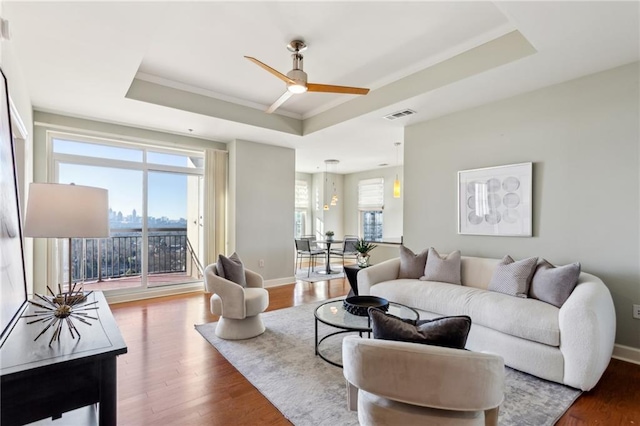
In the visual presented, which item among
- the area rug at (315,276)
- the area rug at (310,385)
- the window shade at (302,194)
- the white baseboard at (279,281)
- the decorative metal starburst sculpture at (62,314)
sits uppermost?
the window shade at (302,194)

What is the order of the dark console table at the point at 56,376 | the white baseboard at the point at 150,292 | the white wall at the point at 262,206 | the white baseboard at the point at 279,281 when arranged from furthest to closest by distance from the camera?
the white baseboard at the point at 279,281, the white wall at the point at 262,206, the white baseboard at the point at 150,292, the dark console table at the point at 56,376

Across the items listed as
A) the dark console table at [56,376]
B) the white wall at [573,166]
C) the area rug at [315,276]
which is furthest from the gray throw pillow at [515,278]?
the area rug at [315,276]

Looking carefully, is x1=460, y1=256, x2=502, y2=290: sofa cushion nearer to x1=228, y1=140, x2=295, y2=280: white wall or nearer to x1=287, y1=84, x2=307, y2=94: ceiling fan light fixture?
x1=287, y1=84, x2=307, y2=94: ceiling fan light fixture

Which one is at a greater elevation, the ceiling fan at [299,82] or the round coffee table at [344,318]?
the ceiling fan at [299,82]

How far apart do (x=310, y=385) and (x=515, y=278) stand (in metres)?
2.17

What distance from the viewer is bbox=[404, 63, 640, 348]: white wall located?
292 centimetres

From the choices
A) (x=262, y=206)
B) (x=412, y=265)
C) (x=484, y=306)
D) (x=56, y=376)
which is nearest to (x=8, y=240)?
(x=56, y=376)

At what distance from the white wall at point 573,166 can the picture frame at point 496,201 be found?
0.27 feet

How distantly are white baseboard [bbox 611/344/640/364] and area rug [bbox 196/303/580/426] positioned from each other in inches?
43.2

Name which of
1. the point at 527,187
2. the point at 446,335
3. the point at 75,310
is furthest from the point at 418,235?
the point at 75,310

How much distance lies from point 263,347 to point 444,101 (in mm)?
3473

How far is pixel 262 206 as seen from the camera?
5.88 m

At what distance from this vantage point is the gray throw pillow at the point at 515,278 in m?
2.98

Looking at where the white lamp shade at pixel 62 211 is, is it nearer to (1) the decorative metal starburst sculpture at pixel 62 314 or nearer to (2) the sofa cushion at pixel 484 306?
(1) the decorative metal starburst sculpture at pixel 62 314
